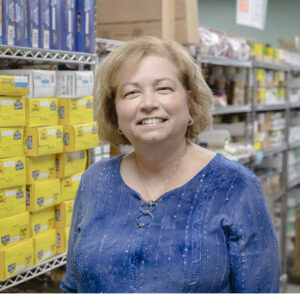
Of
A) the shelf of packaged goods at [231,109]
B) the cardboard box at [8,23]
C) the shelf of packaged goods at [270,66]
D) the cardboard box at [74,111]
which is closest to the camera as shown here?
the cardboard box at [8,23]

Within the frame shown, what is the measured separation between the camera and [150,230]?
138 cm

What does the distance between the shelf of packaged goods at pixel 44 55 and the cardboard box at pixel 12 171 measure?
0.43 meters

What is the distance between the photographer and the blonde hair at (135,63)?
1.47 meters

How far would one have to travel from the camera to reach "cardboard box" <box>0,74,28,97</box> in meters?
1.93

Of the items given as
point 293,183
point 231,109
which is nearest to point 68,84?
point 231,109

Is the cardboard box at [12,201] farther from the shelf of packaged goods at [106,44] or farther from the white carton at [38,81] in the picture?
the shelf of packaged goods at [106,44]

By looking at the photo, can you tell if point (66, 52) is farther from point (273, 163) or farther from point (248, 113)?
point (273, 163)

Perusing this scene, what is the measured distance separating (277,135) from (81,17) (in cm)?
309

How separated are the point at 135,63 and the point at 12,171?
2.87 feet

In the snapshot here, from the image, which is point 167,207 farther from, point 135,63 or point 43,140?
point 43,140

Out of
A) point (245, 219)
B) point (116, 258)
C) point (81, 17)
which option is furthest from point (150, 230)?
point (81, 17)

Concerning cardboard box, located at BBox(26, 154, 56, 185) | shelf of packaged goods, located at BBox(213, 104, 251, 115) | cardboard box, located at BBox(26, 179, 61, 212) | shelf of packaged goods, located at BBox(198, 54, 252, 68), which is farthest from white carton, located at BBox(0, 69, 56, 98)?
shelf of packaged goods, located at BBox(213, 104, 251, 115)

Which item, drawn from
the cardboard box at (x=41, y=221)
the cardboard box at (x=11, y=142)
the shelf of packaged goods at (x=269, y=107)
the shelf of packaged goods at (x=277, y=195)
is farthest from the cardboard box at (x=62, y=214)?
the shelf of packaged goods at (x=277, y=195)

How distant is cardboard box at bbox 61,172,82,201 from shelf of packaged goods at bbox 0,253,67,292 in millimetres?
295
